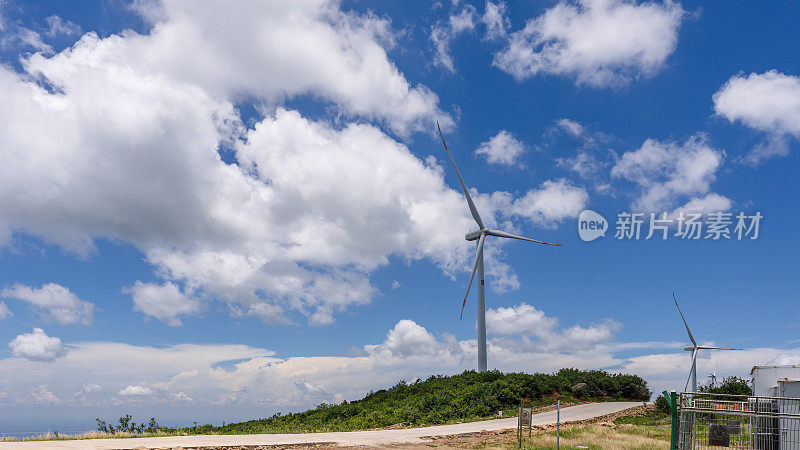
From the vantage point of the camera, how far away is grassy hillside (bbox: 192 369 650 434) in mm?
39219

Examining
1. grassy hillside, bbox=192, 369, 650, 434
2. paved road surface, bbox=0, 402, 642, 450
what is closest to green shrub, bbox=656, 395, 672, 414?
paved road surface, bbox=0, 402, 642, 450

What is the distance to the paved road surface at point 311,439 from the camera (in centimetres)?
2203

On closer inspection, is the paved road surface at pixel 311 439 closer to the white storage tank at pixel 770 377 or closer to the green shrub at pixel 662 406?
the green shrub at pixel 662 406

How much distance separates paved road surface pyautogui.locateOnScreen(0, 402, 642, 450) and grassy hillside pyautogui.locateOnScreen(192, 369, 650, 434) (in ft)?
14.2

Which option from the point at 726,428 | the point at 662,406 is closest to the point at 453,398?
the point at 662,406

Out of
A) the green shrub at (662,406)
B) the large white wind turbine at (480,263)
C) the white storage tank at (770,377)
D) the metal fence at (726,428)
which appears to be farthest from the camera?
the large white wind turbine at (480,263)

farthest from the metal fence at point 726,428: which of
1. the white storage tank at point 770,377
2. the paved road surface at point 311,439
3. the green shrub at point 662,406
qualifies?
the green shrub at point 662,406

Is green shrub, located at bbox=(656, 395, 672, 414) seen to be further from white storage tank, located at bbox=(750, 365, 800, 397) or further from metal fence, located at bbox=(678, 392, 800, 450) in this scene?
metal fence, located at bbox=(678, 392, 800, 450)

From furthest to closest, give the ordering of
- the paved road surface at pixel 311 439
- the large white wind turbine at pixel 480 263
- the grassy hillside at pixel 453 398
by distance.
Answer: the large white wind turbine at pixel 480 263 → the grassy hillside at pixel 453 398 → the paved road surface at pixel 311 439

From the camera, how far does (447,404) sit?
1734 inches

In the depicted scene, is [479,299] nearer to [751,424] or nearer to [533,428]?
[533,428]

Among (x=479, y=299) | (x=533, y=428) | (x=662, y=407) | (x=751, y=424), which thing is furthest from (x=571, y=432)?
(x=479, y=299)

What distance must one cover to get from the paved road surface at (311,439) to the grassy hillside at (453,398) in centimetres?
433

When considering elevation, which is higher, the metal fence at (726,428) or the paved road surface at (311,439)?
the metal fence at (726,428)
